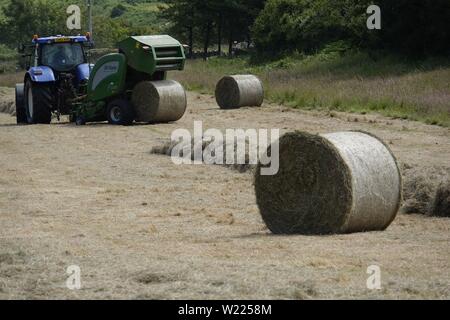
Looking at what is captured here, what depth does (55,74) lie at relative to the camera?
92.4 feet

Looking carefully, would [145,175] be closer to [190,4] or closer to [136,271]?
[136,271]

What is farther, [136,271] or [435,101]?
[435,101]

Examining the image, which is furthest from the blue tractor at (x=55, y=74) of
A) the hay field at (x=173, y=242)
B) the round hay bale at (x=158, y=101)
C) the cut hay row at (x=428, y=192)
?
the cut hay row at (x=428, y=192)

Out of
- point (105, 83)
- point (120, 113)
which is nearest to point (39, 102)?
point (105, 83)

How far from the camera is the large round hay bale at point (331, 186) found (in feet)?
37.0

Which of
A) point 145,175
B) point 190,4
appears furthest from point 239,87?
point 190,4

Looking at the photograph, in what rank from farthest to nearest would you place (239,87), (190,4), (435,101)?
(190,4) → (239,87) → (435,101)

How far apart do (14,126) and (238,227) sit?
1660 cm

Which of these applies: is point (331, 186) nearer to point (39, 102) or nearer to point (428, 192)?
point (428, 192)

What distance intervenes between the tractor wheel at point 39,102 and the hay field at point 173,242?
7174 millimetres

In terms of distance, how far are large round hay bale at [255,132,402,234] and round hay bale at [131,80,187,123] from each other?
14431 millimetres

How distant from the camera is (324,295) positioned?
845 centimetres

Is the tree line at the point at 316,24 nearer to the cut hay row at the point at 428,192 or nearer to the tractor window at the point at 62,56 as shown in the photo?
the tractor window at the point at 62,56
